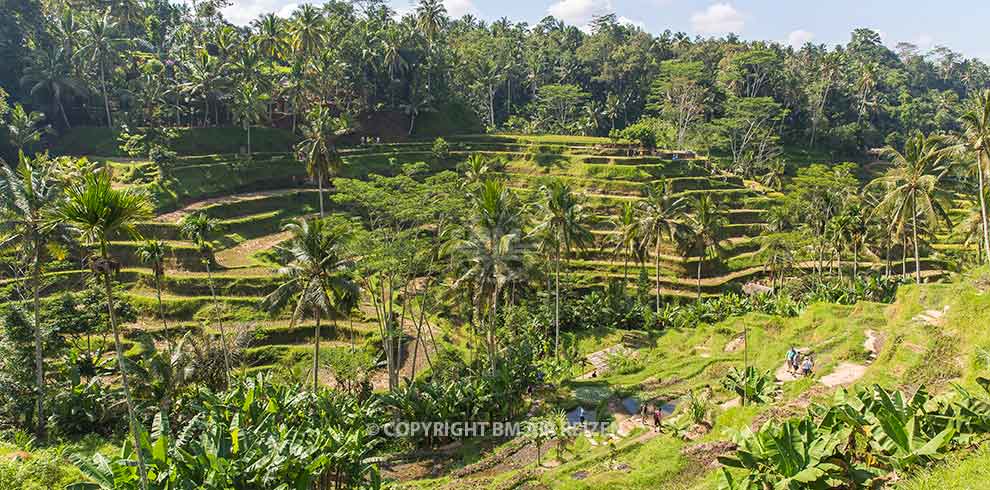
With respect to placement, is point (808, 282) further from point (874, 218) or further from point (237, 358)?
point (237, 358)

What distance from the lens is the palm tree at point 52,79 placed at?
59.1 metres

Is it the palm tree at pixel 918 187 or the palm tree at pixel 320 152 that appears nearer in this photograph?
the palm tree at pixel 918 187

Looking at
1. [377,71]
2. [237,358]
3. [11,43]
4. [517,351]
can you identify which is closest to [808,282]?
[517,351]

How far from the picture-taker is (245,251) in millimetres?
46750

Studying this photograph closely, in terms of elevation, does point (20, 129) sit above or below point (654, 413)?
above

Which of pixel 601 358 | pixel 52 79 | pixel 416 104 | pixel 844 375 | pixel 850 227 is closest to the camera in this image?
pixel 844 375

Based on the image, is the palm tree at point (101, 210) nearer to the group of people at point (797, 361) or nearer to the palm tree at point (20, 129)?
the group of people at point (797, 361)

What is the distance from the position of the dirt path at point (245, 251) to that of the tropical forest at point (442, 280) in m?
0.31

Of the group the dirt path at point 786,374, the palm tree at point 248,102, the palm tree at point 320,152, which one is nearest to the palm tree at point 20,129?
the palm tree at point 248,102

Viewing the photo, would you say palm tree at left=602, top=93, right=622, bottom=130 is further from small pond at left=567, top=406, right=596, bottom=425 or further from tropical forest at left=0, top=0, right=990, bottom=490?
small pond at left=567, top=406, right=596, bottom=425

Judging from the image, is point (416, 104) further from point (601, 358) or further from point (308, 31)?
point (601, 358)

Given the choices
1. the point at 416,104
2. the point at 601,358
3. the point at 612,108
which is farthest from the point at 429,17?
the point at 601,358

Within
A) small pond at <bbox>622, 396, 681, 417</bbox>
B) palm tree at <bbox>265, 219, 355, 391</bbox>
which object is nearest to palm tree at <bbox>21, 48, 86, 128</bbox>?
palm tree at <bbox>265, 219, 355, 391</bbox>

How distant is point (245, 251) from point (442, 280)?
18.9 m
